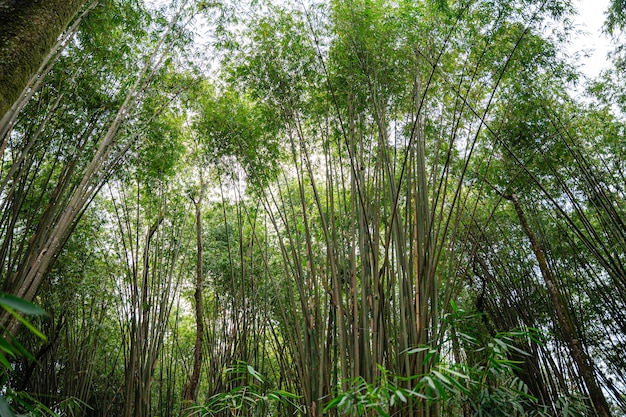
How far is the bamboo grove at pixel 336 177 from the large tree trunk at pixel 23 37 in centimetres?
80

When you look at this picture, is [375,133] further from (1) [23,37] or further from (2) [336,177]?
(1) [23,37]

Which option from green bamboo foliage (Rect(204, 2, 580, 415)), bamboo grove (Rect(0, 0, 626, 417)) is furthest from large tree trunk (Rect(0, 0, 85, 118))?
green bamboo foliage (Rect(204, 2, 580, 415))

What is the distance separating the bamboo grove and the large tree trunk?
0.80 metres

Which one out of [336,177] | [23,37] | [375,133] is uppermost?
[375,133]

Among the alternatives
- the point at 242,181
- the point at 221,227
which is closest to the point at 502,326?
the point at 242,181

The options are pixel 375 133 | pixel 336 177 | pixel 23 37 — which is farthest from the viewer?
pixel 375 133

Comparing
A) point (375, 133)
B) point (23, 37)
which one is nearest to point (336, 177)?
point (375, 133)

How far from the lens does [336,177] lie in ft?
11.3

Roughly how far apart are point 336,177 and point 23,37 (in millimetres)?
2361

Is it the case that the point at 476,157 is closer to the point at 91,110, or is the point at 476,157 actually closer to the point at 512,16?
the point at 512,16

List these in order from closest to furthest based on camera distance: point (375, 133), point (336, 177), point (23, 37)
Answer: point (23, 37), point (336, 177), point (375, 133)

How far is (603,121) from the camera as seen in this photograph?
15.2ft

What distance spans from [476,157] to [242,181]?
9.06ft

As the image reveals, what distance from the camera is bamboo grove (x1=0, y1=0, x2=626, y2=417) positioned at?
2.53m
